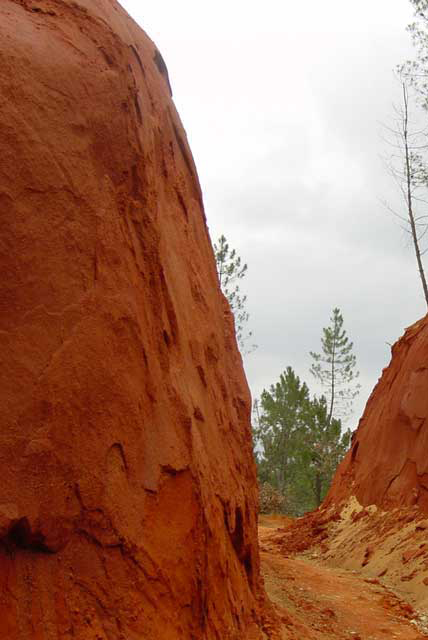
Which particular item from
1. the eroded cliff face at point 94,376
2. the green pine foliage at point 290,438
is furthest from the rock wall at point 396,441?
the green pine foliage at point 290,438

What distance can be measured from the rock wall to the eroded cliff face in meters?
7.45

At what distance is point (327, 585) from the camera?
997 cm

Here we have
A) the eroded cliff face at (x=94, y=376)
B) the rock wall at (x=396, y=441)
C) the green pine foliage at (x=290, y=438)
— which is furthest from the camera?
the green pine foliage at (x=290, y=438)

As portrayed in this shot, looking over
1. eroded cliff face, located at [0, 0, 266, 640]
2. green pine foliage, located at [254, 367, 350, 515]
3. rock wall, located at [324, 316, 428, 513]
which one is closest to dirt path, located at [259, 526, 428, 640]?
eroded cliff face, located at [0, 0, 266, 640]

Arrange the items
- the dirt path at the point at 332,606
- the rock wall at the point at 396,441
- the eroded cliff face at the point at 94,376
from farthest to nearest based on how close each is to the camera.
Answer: the rock wall at the point at 396,441, the dirt path at the point at 332,606, the eroded cliff face at the point at 94,376

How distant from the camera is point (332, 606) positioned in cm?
867

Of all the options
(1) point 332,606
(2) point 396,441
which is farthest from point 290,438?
(1) point 332,606

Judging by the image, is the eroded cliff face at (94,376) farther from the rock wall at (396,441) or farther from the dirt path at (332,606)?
the rock wall at (396,441)

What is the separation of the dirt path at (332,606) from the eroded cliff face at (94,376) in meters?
1.57

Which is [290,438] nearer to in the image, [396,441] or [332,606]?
[396,441]

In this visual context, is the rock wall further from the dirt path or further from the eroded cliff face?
the eroded cliff face

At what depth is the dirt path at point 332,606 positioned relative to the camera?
755 centimetres

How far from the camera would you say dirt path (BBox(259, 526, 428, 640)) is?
24.8ft

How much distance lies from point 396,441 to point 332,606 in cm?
608
